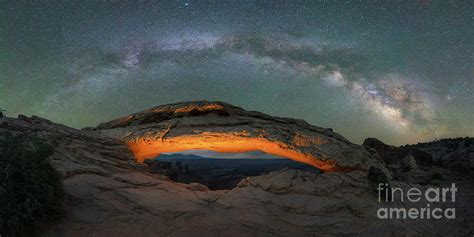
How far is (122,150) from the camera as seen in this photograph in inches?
616

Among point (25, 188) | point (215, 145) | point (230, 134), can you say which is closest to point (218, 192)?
point (230, 134)

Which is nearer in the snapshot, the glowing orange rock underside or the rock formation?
the glowing orange rock underside

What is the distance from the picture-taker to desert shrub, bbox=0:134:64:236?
686 centimetres

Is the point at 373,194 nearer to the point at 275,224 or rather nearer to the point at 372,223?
the point at 372,223

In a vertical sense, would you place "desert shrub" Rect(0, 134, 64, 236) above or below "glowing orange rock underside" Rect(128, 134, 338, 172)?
below

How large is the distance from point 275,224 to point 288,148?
7641mm

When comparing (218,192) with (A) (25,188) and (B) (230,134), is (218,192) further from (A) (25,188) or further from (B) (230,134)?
(A) (25,188)

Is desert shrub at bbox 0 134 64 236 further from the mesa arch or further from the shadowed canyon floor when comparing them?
the mesa arch

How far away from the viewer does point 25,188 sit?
7312mm

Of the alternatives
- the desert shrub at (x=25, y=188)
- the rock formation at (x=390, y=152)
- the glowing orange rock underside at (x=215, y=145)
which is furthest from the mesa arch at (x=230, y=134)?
the rock formation at (x=390, y=152)

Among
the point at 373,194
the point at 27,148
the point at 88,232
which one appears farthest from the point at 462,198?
the point at 27,148

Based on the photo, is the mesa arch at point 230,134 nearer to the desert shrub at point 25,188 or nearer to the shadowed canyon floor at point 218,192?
the shadowed canyon floor at point 218,192

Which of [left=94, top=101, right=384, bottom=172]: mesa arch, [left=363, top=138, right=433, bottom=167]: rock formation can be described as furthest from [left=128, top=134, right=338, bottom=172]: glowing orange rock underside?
[left=363, top=138, right=433, bottom=167]: rock formation

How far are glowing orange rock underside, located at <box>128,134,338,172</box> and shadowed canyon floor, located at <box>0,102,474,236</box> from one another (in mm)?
154
